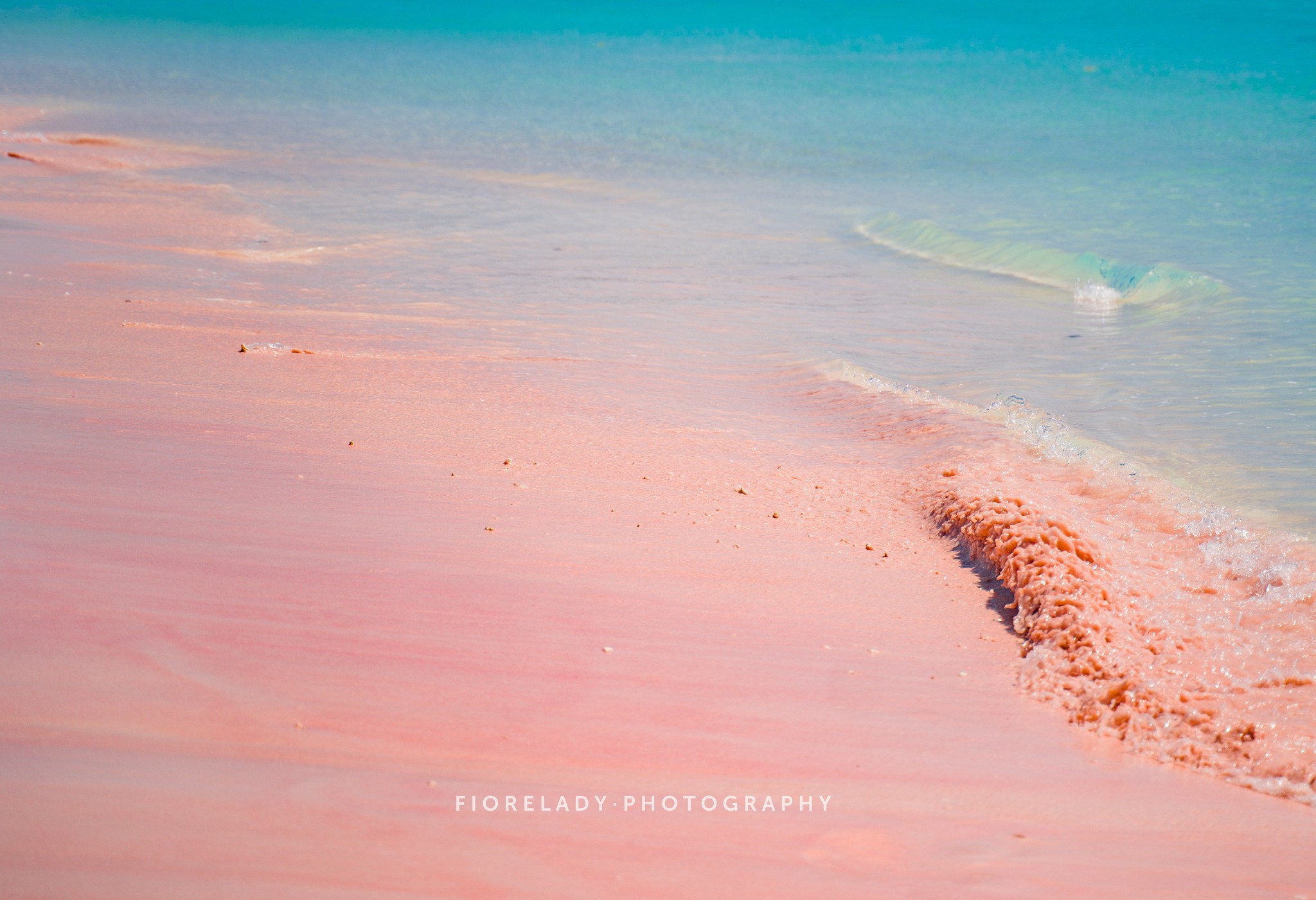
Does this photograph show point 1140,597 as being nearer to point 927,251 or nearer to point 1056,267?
point 1056,267

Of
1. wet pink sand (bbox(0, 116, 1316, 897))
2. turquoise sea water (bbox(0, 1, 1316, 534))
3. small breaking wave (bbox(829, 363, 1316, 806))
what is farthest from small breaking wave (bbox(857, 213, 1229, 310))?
wet pink sand (bbox(0, 116, 1316, 897))

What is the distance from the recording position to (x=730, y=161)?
17.5m

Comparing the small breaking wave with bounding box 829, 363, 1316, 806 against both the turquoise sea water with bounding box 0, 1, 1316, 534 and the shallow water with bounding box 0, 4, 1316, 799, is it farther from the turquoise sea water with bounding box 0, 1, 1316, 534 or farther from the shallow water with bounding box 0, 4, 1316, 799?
the turquoise sea water with bounding box 0, 1, 1316, 534

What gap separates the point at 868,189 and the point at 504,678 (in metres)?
14.2

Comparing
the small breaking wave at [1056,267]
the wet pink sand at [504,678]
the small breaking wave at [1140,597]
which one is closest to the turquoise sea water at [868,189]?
the small breaking wave at [1056,267]

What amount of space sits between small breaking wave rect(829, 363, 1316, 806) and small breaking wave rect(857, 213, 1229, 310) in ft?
15.4

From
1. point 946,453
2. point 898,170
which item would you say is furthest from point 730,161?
point 946,453

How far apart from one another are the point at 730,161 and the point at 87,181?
10115 mm

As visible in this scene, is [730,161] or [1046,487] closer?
[1046,487]

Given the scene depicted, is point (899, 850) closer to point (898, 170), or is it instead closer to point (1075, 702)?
point (1075, 702)

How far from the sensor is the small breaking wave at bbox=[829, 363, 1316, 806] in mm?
2487

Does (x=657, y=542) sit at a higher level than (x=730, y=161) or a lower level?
lower

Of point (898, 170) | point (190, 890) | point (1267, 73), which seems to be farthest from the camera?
point (1267, 73)

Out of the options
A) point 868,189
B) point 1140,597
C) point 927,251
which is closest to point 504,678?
point 1140,597
